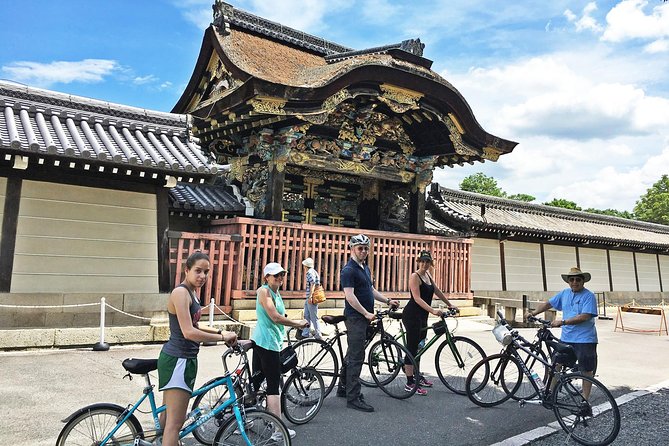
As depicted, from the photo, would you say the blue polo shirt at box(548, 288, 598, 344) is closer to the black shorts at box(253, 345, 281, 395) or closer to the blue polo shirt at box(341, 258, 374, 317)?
the blue polo shirt at box(341, 258, 374, 317)

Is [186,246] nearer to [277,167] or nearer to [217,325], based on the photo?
[217,325]

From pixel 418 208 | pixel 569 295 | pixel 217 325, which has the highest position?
pixel 418 208

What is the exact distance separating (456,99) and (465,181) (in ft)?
149

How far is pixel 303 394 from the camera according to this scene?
16.9 feet

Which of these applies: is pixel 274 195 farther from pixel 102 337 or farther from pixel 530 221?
pixel 530 221

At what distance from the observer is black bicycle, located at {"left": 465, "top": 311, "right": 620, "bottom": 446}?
5.02m

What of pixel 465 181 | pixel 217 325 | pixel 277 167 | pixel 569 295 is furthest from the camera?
pixel 465 181

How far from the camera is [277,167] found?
476 inches

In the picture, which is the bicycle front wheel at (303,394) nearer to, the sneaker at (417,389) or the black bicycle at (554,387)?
the sneaker at (417,389)

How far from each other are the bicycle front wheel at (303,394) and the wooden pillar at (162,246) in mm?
5146

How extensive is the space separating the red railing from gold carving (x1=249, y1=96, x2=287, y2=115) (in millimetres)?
2363

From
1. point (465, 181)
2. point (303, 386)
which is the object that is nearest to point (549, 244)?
point (303, 386)

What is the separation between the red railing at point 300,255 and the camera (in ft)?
34.2

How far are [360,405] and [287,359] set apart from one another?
3.83 feet
